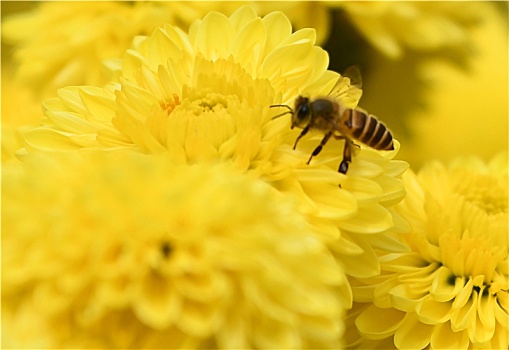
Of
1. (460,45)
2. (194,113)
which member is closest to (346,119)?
(194,113)

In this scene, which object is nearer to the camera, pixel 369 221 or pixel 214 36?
pixel 369 221

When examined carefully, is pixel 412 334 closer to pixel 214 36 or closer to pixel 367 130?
pixel 367 130

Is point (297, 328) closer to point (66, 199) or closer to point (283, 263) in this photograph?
point (283, 263)

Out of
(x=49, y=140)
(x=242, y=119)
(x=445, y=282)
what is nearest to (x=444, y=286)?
(x=445, y=282)

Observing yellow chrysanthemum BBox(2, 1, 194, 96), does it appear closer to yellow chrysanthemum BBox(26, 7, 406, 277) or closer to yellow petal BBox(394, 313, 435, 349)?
yellow chrysanthemum BBox(26, 7, 406, 277)

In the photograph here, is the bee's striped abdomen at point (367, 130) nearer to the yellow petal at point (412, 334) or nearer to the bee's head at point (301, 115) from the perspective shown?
the bee's head at point (301, 115)

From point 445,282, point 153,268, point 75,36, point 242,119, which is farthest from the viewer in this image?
point 75,36
